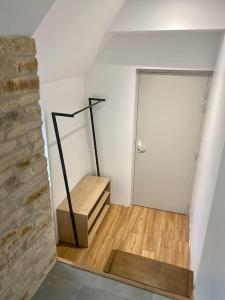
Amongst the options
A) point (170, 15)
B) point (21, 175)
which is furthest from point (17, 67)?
point (170, 15)

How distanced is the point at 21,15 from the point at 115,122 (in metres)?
1.94

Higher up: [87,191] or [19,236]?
[19,236]

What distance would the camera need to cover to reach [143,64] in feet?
8.82

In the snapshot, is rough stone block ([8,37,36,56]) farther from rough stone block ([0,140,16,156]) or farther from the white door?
the white door

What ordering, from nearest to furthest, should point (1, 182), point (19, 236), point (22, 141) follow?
point (1, 182) → point (22, 141) → point (19, 236)

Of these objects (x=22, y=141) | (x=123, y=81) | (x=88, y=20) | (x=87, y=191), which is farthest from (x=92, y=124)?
(x=22, y=141)

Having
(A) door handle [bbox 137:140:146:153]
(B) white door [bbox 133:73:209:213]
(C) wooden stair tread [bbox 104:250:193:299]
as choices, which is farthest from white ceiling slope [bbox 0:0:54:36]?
(C) wooden stair tread [bbox 104:250:193:299]

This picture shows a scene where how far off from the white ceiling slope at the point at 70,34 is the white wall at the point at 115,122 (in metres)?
0.37

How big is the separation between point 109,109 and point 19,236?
6.25 feet

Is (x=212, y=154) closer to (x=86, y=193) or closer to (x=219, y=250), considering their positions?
(x=219, y=250)

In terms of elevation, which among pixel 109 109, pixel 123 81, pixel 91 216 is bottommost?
pixel 91 216

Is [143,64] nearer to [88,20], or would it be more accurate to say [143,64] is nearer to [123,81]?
[123,81]

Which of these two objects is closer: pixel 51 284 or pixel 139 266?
pixel 51 284

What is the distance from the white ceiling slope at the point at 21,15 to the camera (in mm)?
1082
